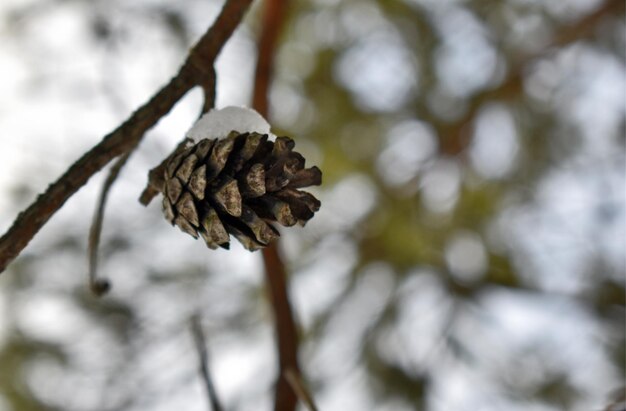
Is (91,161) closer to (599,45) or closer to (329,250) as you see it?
(329,250)

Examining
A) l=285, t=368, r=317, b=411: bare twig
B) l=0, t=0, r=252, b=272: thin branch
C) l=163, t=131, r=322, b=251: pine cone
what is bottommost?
l=285, t=368, r=317, b=411: bare twig

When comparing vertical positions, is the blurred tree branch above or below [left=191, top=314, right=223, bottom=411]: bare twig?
above

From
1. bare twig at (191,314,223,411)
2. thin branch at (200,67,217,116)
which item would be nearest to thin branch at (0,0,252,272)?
thin branch at (200,67,217,116)

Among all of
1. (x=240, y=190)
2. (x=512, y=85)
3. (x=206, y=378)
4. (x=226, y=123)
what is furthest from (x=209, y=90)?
(x=512, y=85)

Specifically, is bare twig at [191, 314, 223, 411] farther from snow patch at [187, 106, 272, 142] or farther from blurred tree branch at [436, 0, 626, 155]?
blurred tree branch at [436, 0, 626, 155]

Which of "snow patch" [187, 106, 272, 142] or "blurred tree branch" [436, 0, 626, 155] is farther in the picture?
"blurred tree branch" [436, 0, 626, 155]

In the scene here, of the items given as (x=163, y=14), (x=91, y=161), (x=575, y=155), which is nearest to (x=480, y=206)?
(x=575, y=155)
